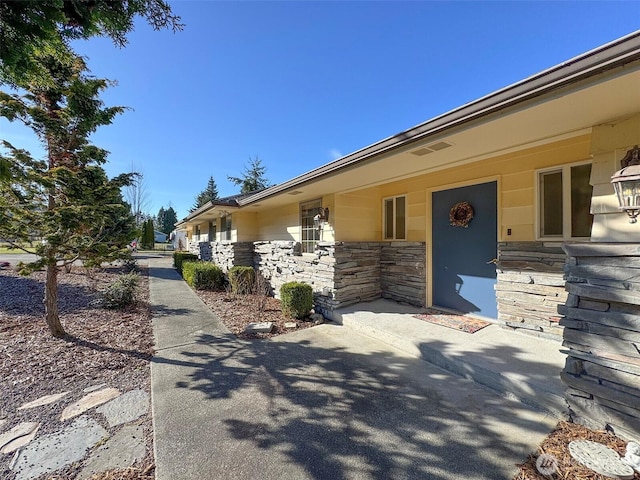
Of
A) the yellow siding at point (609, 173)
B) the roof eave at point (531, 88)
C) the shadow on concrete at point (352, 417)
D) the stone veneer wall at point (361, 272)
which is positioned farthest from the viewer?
the stone veneer wall at point (361, 272)

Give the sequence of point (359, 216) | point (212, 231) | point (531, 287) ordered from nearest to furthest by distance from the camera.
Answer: point (531, 287), point (359, 216), point (212, 231)

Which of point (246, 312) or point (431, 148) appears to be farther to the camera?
point (246, 312)

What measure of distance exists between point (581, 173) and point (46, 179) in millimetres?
7574

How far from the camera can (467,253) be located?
5.17 meters

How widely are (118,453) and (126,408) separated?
2.37 ft

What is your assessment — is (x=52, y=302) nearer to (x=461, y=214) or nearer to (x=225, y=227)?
(x=461, y=214)

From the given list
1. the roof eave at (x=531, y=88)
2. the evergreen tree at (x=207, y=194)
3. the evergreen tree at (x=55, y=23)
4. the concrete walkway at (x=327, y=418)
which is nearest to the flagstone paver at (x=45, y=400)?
the concrete walkway at (x=327, y=418)

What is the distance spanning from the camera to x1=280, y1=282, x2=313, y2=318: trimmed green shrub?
5727 millimetres

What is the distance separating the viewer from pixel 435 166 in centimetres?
448

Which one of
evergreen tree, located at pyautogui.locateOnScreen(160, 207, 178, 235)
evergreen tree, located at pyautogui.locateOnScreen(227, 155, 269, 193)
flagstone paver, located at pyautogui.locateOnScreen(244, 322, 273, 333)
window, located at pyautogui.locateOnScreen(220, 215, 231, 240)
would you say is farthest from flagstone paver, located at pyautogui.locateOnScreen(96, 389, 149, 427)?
evergreen tree, located at pyautogui.locateOnScreen(160, 207, 178, 235)

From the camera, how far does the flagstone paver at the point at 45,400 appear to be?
9.17ft

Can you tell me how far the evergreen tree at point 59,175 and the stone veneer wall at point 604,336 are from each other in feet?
18.1

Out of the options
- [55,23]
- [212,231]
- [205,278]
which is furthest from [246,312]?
[212,231]

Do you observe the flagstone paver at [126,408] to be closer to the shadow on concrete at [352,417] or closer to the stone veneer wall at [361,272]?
the shadow on concrete at [352,417]
